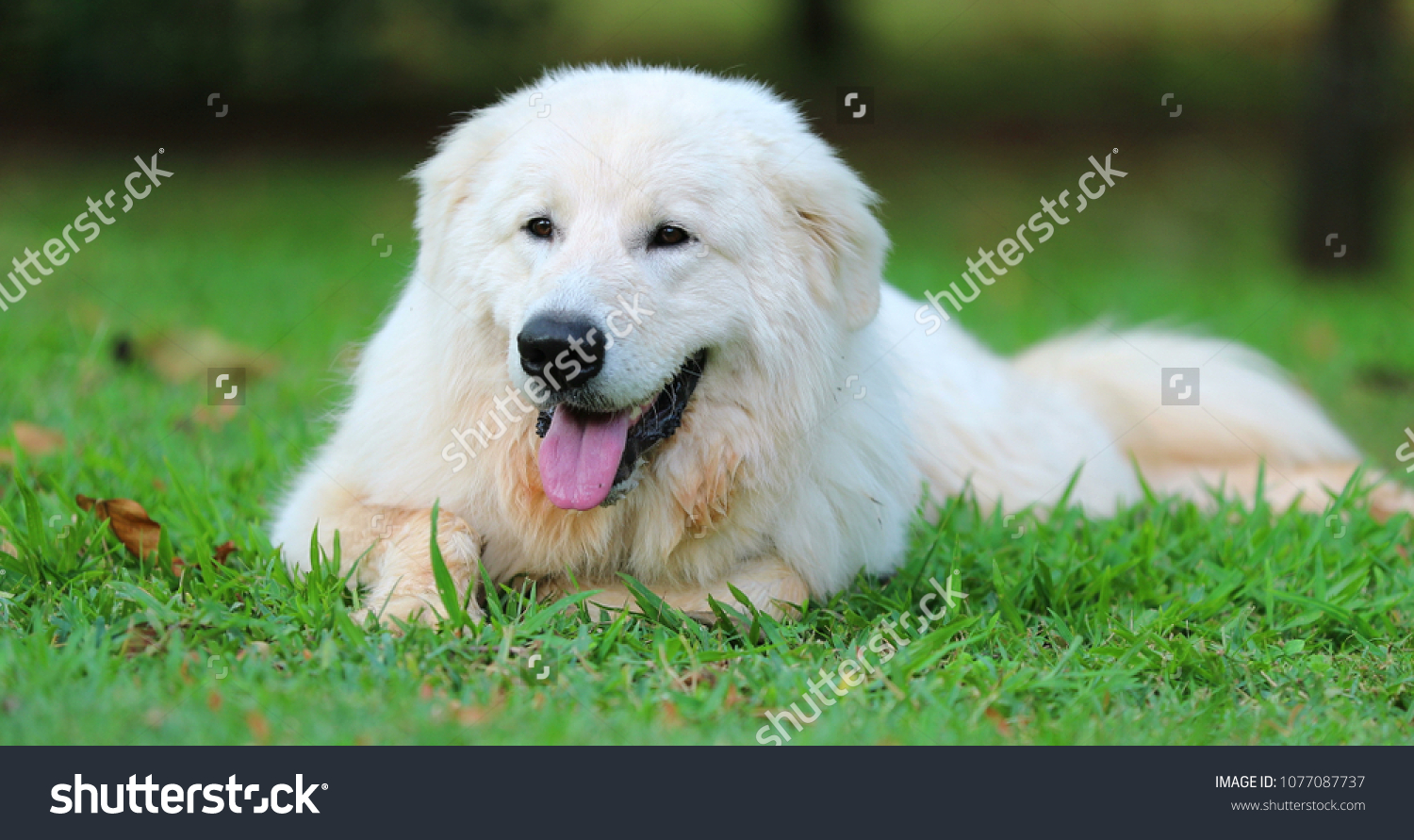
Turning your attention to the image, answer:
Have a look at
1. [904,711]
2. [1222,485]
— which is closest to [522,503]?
[904,711]

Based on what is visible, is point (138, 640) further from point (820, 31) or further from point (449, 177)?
point (820, 31)

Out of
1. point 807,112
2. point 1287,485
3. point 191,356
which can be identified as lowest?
point 1287,485

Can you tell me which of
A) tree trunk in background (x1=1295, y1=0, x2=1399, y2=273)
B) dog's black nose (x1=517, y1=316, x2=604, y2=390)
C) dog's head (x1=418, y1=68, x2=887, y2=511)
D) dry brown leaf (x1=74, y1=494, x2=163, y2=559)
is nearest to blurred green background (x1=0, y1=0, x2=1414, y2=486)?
tree trunk in background (x1=1295, y1=0, x2=1399, y2=273)

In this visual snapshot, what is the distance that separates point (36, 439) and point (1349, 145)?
9096 millimetres

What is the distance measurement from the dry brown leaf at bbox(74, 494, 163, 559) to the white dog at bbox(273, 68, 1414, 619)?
340 millimetres

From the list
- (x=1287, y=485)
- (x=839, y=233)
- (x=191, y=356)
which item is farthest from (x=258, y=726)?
(x=1287, y=485)

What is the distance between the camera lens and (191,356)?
537 centimetres

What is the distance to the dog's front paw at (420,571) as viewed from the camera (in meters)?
2.82

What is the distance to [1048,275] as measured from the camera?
371 inches

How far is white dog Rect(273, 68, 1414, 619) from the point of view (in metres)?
2.88

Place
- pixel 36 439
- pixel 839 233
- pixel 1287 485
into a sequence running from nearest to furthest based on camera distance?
pixel 839 233
pixel 36 439
pixel 1287 485

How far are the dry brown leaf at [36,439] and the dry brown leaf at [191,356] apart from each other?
3.20 feet

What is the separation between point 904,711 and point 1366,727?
1.03 m

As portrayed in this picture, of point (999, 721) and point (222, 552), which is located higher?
point (222, 552)
